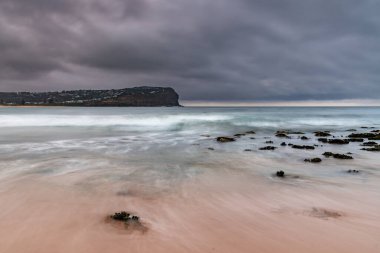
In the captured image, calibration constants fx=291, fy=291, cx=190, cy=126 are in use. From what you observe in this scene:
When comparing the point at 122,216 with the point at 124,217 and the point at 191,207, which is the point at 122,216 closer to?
the point at 124,217

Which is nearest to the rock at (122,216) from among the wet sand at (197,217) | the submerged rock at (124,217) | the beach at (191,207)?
the submerged rock at (124,217)

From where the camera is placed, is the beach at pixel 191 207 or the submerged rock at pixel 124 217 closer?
the beach at pixel 191 207

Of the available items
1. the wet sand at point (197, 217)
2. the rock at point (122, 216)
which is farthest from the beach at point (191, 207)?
the rock at point (122, 216)

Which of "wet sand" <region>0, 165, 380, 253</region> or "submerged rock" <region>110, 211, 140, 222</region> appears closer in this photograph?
"wet sand" <region>0, 165, 380, 253</region>

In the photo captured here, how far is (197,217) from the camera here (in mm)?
5750

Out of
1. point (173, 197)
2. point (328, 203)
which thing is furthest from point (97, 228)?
point (328, 203)

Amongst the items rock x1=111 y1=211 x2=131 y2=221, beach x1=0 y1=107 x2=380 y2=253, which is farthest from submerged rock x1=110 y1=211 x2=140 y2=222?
beach x1=0 y1=107 x2=380 y2=253

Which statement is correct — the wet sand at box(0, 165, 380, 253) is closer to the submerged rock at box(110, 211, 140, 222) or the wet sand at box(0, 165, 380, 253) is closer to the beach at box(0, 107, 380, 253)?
the beach at box(0, 107, 380, 253)

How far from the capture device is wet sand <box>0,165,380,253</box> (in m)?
4.59

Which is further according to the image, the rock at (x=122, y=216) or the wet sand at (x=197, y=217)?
the rock at (x=122, y=216)

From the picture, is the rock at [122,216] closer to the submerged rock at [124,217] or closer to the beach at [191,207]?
the submerged rock at [124,217]

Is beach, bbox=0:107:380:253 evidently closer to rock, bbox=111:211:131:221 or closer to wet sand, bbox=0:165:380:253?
wet sand, bbox=0:165:380:253

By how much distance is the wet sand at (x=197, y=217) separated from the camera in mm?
4590

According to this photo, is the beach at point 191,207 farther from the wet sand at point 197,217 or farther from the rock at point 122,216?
the rock at point 122,216
